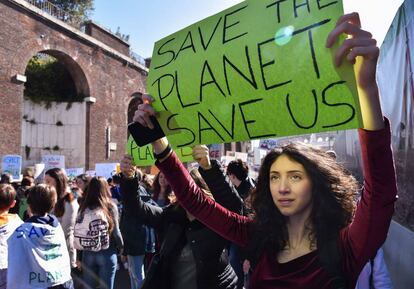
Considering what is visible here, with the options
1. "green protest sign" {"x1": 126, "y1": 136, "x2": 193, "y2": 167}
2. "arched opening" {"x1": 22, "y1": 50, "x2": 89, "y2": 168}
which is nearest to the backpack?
"green protest sign" {"x1": 126, "y1": 136, "x2": 193, "y2": 167}

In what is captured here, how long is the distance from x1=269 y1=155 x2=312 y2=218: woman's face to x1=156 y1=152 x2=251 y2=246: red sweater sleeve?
1.03 feet

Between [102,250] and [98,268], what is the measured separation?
23 centimetres

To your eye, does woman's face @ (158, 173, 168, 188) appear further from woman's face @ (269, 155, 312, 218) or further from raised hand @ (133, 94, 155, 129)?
woman's face @ (269, 155, 312, 218)

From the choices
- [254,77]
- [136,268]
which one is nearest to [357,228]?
[254,77]

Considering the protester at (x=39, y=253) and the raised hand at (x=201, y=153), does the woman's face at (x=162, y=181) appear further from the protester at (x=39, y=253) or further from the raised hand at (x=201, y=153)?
the raised hand at (x=201, y=153)

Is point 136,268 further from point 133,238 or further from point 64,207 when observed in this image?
point 64,207

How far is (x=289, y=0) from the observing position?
1.58 metres

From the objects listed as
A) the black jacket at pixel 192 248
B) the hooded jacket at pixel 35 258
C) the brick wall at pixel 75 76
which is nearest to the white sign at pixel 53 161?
the brick wall at pixel 75 76

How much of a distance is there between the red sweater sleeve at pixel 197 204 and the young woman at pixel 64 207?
3547 millimetres

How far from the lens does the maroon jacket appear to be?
4.14 ft

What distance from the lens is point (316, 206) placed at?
1.62 meters

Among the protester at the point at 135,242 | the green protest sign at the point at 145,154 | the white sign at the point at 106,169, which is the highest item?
the white sign at the point at 106,169

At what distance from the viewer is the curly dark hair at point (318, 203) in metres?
1.58

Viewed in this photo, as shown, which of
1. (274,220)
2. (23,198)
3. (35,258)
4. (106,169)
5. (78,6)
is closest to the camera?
(274,220)
